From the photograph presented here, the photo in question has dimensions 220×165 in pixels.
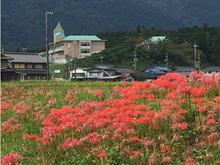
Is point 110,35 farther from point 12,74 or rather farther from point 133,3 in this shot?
point 133,3

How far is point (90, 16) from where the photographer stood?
177375 mm

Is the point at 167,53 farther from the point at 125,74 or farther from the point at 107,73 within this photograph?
the point at 107,73

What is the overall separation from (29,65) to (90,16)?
139993 millimetres

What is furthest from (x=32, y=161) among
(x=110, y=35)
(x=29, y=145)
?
(x=110, y=35)

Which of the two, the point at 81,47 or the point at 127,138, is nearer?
the point at 127,138

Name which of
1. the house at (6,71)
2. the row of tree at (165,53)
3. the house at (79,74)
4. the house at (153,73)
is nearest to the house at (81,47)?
the row of tree at (165,53)

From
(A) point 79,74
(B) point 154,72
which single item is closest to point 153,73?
(B) point 154,72

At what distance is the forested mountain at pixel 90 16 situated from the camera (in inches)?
6181

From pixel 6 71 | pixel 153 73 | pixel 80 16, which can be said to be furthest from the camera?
pixel 80 16

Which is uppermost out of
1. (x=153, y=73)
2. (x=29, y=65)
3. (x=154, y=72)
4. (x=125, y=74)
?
(x=29, y=65)

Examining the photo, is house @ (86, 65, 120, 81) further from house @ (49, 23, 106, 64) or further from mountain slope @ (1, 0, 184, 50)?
mountain slope @ (1, 0, 184, 50)

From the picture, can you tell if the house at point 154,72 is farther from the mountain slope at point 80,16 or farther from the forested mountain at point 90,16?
the forested mountain at point 90,16

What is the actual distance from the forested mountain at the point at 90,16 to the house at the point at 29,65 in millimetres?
105331

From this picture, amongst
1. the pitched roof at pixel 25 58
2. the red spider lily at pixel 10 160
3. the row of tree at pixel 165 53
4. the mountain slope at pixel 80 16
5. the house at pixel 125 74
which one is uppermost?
the mountain slope at pixel 80 16
